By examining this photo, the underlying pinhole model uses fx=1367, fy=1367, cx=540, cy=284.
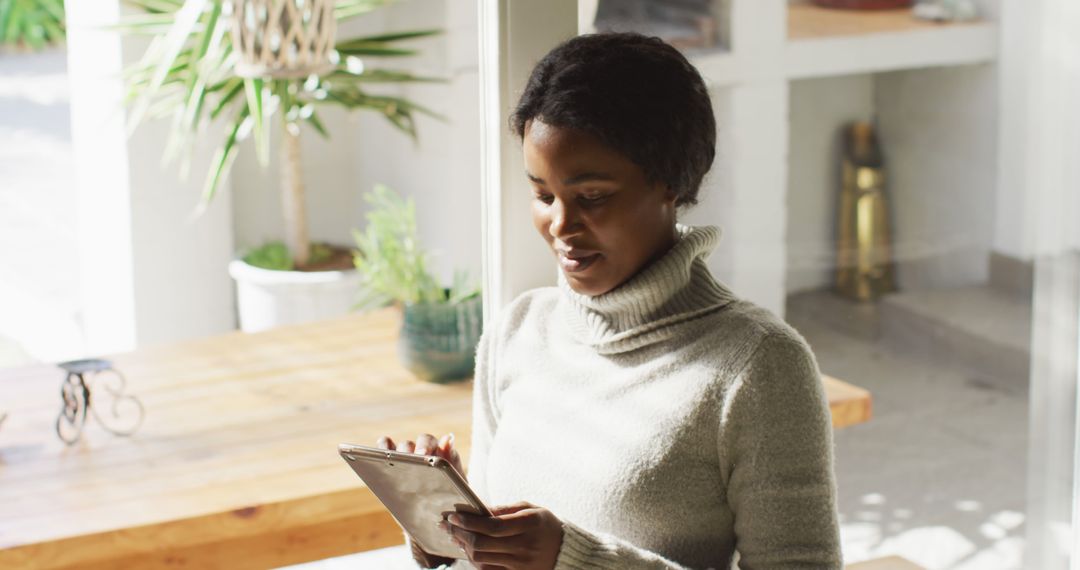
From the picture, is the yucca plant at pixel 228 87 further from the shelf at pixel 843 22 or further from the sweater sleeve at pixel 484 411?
the sweater sleeve at pixel 484 411

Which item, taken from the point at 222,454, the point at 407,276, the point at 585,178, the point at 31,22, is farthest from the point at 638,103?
the point at 31,22

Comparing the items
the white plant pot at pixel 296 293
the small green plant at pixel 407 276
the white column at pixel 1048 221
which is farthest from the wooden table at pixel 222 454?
the white plant pot at pixel 296 293

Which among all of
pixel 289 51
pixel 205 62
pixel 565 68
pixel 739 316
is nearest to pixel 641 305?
pixel 739 316

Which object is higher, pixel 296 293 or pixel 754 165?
pixel 754 165

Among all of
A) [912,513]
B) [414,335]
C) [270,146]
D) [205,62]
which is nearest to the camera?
[912,513]

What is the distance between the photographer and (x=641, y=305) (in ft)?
4.02

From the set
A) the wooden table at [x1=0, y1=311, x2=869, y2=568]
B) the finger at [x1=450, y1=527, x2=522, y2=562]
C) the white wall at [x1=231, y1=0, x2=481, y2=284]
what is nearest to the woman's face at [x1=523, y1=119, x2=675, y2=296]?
the finger at [x1=450, y1=527, x2=522, y2=562]

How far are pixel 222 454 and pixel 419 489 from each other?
857 millimetres

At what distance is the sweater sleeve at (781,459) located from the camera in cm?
113

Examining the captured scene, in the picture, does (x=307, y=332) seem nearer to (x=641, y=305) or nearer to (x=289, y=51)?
(x=289, y=51)

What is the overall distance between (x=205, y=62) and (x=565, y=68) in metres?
1.97

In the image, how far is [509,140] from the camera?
1643mm

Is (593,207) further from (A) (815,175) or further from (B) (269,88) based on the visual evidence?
(B) (269,88)

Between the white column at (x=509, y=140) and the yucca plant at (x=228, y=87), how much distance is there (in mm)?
1192
